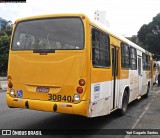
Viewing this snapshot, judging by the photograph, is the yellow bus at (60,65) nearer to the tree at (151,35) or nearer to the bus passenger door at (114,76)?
the bus passenger door at (114,76)

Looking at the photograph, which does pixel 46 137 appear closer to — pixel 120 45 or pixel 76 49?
pixel 76 49

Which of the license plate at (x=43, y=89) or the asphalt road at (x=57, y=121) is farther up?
the license plate at (x=43, y=89)

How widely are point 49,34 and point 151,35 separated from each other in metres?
42.9

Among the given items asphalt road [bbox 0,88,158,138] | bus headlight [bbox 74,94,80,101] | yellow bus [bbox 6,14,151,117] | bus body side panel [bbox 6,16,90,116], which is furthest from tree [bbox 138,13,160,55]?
bus headlight [bbox 74,94,80,101]

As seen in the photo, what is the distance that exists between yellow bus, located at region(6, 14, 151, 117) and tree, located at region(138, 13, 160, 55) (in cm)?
4119

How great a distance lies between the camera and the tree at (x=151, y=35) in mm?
47938

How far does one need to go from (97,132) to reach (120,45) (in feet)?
11.0

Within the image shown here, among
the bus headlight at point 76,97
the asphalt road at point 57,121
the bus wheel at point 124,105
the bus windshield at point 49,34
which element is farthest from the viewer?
the bus wheel at point 124,105

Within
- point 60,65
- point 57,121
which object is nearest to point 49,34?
point 60,65

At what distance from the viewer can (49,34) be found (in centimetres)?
754

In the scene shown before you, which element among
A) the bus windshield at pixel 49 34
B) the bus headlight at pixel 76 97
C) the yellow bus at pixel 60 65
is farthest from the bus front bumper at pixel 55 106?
the bus windshield at pixel 49 34

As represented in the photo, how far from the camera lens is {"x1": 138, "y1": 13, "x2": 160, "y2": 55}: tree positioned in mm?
47938

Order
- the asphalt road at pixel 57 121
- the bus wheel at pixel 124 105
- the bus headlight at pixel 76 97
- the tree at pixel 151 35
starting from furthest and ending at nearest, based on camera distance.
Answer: the tree at pixel 151 35, the bus wheel at pixel 124 105, the asphalt road at pixel 57 121, the bus headlight at pixel 76 97

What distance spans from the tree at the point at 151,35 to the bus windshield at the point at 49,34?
42126 millimetres
